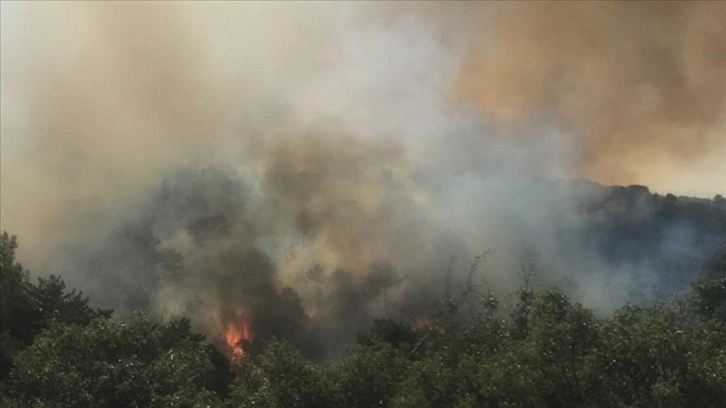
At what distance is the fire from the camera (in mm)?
57031

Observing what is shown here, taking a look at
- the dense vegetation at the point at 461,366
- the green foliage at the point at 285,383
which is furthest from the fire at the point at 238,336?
the green foliage at the point at 285,383

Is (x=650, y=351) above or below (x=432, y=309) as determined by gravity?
below

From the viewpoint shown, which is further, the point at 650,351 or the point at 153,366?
the point at 153,366

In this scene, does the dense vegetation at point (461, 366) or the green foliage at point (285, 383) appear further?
the green foliage at point (285, 383)

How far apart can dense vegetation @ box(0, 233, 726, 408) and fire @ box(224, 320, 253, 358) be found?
23.1 m

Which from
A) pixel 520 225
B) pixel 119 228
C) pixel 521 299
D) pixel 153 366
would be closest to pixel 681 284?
pixel 521 299

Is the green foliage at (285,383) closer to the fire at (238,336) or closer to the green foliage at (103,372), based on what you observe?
the green foliage at (103,372)

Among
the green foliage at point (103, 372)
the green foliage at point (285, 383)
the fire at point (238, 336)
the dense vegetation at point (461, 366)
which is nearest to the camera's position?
the dense vegetation at point (461, 366)

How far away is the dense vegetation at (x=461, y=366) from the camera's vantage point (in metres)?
20.3

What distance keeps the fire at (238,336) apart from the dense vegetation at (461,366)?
23126mm

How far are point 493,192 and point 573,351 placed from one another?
99.3ft

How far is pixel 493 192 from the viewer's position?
167 feet

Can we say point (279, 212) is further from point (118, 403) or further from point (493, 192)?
point (118, 403)

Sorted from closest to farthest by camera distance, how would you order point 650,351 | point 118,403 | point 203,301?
1. point 650,351
2. point 118,403
3. point 203,301
